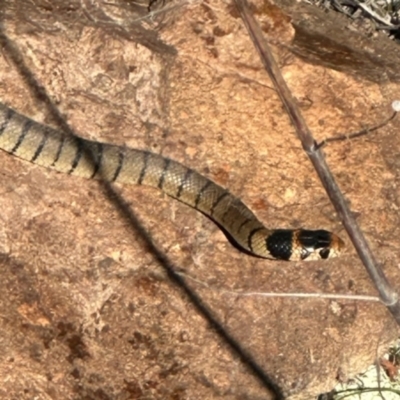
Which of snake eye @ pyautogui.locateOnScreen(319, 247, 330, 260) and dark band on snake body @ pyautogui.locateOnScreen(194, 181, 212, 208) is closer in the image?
snake eye @ pyautogui.locateOnScreen(319, 247, 330, 260)

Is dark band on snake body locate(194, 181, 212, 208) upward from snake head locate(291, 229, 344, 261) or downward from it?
downward

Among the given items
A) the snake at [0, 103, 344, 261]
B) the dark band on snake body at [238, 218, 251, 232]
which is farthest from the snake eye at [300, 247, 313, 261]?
the dark band on snake body at [238, 218, 251, 232]

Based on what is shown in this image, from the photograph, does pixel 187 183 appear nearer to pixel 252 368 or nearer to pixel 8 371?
pixel 252 368

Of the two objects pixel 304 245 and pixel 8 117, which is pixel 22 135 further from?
pixel 304 245

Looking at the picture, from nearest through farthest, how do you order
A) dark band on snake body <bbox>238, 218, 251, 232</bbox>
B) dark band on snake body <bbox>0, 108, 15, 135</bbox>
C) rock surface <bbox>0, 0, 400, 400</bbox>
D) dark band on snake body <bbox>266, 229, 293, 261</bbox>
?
rock surface <bbox>0, 0, 400, 400</bbox> < dark band on snake body <bbox>266, 229, 293, 261</bbox> < dark band on snake body <bbox>238, 218, 251, 232</bbox> < dark band on snake body <bbox>0, 108, 15, 135</bbox>

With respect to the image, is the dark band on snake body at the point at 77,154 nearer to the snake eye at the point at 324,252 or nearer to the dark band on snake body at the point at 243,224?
the dark band on snake body at the point at 243,224

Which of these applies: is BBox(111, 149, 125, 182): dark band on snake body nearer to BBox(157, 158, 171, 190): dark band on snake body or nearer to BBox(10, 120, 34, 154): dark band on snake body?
BBox(157, 158, 171, 190): dark band on snake body
